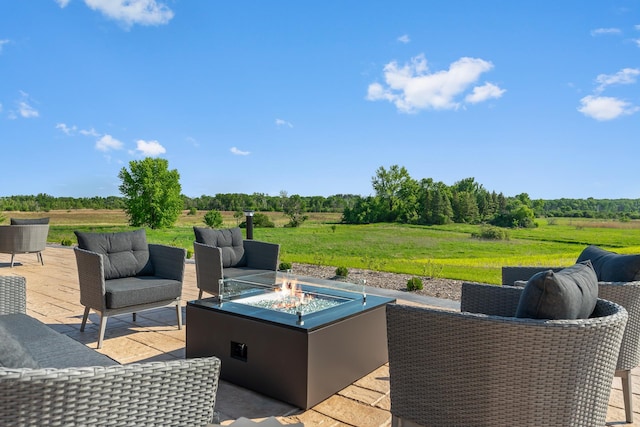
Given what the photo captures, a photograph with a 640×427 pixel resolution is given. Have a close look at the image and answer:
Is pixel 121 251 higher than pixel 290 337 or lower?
higher

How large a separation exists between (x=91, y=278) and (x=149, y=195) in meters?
28.5

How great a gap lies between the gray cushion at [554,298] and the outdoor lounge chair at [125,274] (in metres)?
2.73

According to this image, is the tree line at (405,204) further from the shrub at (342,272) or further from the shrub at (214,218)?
the shrub at (342,272)

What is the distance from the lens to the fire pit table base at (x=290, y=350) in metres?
2.13

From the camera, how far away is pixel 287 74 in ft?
49.4

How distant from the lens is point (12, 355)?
1.07 metres

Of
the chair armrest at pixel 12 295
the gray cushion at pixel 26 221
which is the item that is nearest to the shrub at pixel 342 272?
the chair armrest at pixel 12 295

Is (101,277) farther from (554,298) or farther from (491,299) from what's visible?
(554,298)

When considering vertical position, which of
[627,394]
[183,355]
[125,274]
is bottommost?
[183,355]

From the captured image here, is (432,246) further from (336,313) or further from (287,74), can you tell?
(336,313)

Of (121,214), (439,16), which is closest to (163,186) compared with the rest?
(121,214)

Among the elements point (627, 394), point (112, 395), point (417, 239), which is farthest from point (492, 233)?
point (112, 395)

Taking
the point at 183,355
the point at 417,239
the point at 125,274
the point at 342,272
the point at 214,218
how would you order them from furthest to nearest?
1. the point at 417,239
2. the point at 214,218
3. the point at 342,272
4. the point at 125,274
5. the point at 183,355

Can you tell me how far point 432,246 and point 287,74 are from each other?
34.3 feet
